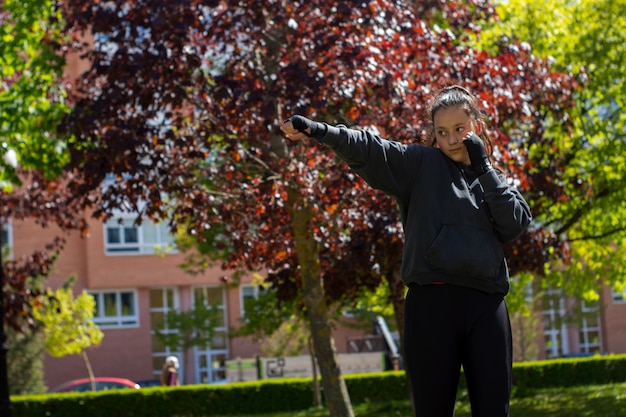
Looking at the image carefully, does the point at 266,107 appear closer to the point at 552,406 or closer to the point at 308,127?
the point at 308,127

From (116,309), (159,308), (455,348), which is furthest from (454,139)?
(159,308)

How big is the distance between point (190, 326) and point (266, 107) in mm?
30592

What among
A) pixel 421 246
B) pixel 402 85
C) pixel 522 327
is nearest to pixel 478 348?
pixel 421 246

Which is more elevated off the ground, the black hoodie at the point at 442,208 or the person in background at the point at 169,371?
the black hoodie at the point at 442,208

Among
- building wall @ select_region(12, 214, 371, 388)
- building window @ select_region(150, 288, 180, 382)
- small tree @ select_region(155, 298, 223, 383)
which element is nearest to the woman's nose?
small tree @ select_region(155, 298, 223, 383)

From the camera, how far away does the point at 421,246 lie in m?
3.70

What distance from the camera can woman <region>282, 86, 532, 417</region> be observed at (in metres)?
3.59

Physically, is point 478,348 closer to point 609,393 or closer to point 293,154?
point 293,154

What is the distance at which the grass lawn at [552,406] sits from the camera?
14078 millimetres

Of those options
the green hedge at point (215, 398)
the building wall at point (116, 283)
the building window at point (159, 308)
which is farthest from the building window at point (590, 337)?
the green hedge at point (215, 398)

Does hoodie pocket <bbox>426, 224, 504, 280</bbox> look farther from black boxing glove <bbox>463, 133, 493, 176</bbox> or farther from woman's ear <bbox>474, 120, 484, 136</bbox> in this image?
woman's ear <bbox>474, 120, 484, 136</bbox>

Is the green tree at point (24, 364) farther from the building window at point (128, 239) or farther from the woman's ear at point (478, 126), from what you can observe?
the woman's ear at point (478, 126)

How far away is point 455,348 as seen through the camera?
3643mm

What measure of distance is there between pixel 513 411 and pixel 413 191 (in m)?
12.4
